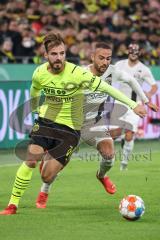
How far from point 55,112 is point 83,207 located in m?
1.39

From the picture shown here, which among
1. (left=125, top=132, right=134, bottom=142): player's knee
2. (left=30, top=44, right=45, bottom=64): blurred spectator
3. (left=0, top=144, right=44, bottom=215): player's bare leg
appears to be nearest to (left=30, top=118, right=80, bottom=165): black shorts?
(left=0, top=144, right=44, bottom=215): player's bare leg

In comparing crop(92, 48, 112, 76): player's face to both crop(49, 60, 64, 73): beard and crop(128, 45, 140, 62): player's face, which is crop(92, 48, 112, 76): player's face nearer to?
crop(49, 60, 64, 73): beard

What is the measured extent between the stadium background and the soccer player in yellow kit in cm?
54

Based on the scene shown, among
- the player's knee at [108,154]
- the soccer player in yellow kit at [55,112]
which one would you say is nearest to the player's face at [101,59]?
the soccer player in yellow kit at [55,112]

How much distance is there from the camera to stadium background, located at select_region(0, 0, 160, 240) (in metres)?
9.34

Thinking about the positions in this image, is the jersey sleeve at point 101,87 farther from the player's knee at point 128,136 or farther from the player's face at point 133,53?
the player's face at point 133,53

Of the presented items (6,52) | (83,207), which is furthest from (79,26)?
(83,207)

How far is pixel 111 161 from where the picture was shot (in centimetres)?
1206

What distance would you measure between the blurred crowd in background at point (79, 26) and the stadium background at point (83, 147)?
3 centimetres

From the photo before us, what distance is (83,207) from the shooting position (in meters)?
10.9

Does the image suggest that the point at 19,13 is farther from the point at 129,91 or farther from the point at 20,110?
the point at 129,91

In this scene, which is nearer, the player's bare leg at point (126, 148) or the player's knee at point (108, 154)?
the player's knee at point (108, 154)

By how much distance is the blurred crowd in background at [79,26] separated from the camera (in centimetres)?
2172

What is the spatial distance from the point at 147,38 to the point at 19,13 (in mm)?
5272
